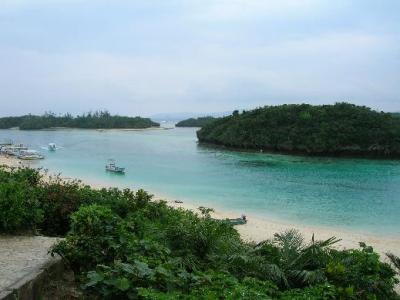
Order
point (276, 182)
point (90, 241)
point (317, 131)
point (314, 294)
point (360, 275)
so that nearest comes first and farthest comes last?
point (314, 294)
point (90, 241)
point (360, 275)
point (276, 182)
point (317, 131)

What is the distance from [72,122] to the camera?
161625 millimetres

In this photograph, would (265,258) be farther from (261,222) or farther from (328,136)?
(328,136)

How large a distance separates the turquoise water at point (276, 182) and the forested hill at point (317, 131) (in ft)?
17.2

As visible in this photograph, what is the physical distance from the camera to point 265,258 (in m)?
7.55

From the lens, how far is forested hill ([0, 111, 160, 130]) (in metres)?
153

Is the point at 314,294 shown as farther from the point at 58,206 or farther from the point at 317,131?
the point at 317,131

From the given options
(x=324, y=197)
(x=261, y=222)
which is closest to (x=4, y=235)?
(x=261, y=222)

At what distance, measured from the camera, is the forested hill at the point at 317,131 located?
2429 inches

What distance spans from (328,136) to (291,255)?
58.2 metres

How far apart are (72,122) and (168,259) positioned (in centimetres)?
16294

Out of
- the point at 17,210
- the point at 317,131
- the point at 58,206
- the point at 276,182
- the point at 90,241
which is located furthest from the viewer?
the point at 317,131

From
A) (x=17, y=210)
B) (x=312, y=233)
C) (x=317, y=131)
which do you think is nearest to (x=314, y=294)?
(x=17, y=210)

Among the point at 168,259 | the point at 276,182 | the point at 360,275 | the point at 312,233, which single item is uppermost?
the point at 168,259

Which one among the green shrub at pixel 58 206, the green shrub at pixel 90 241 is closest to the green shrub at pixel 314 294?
the green shrub at pixel 90 241
